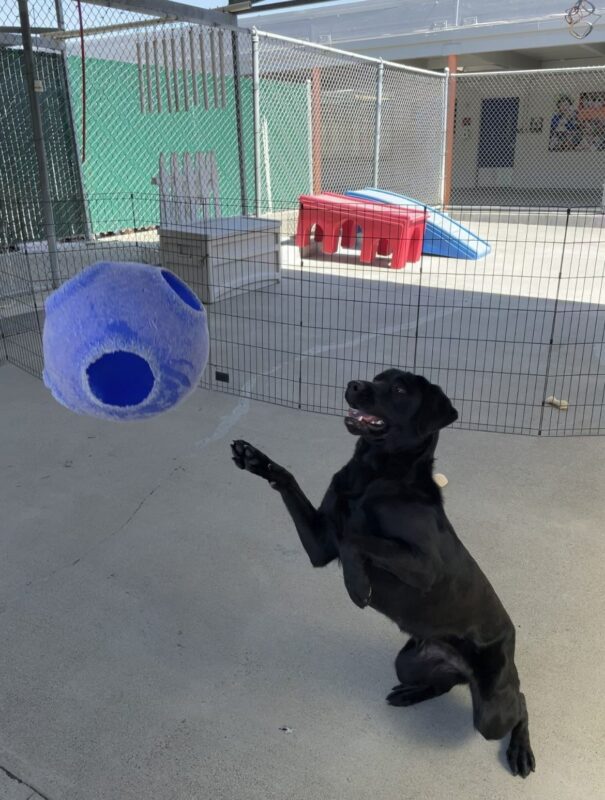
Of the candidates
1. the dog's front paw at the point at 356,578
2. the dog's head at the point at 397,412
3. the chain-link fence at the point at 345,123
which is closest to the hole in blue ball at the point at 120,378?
the dog's head at the point at 397,412

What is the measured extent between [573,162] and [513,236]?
825cm

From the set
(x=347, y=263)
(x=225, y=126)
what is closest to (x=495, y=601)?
(x=347, y=263)

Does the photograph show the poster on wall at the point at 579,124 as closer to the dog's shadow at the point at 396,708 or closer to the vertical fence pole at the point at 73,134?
the vertical fence pole at the point at 73,134

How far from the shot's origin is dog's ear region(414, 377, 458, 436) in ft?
6.43

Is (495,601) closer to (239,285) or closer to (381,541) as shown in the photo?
(381,541)

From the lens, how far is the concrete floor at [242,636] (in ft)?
6.43

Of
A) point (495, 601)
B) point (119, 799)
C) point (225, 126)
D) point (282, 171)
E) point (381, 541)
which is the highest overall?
point (225, 126)

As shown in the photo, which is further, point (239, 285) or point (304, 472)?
point (239, 285)

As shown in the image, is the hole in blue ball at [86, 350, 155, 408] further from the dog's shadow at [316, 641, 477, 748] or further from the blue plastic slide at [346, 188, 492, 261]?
the blue plastic slide at [346, 188, 492, 261]

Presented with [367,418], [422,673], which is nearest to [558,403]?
[422,673]

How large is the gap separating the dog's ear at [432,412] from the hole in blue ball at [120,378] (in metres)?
0.83

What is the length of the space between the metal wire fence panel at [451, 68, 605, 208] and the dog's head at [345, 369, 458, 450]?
613 inches

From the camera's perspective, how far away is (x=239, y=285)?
23.8 ft

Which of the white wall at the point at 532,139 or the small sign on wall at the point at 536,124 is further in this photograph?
the small sign on wall at the point at 536,124
